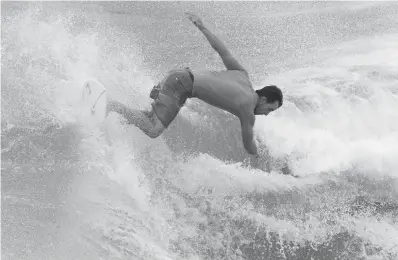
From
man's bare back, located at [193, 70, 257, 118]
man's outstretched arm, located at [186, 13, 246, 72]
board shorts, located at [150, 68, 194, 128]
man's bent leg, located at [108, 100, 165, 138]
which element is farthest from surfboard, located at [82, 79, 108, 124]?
man's outstretched arm, located at [186, 13, 246, 72]

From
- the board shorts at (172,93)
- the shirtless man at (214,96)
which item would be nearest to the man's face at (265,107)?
the shirtless man at (214,96)

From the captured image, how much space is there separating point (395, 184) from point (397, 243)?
93cm

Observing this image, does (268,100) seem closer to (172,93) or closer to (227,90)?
(227,90)

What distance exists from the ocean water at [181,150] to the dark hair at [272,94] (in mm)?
888

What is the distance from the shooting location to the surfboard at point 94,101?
4070mm

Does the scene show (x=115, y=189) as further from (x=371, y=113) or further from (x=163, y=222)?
(x=371, y=113)

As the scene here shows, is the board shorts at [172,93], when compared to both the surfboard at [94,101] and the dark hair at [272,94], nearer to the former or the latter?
the surfboard at [94,101]

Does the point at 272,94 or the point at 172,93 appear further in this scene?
the point at 172,93

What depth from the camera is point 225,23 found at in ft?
21.7

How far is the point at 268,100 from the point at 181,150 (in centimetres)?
113

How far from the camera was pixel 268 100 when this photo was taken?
12.6 feet

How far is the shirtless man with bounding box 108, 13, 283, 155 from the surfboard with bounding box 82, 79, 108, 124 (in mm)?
74

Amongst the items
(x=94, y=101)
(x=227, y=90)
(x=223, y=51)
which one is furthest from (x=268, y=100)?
(x=94, y=101)

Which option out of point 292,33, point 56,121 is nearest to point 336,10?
point 292,33
